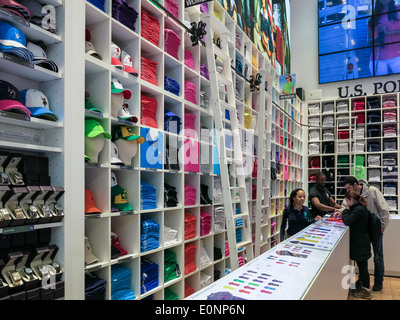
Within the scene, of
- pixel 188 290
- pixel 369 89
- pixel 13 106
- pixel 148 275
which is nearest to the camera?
pixel 13 106

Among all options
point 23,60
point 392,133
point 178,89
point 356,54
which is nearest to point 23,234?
point 23,60

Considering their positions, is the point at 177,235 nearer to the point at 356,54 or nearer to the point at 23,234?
the point at 23,234

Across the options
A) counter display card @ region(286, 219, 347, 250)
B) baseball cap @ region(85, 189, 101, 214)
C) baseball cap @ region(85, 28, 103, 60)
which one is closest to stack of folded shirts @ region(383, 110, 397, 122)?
counter display card @ region(286, 219, 347, 250)

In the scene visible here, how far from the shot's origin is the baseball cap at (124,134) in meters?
2.49

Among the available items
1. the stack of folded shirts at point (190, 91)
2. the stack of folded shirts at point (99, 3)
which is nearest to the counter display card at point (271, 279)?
the stack of folded shirts at point (190, 91)

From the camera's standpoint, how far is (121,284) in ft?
8.25

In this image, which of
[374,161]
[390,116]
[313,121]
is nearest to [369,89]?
[390,116]

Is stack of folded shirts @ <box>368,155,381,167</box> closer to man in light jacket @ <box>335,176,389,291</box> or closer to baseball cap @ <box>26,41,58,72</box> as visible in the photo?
man in light jacket @ <box>335,176,389,291</box>

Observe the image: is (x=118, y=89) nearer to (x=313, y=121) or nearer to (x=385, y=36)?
(x=313, y=121)

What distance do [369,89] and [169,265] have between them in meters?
7.55

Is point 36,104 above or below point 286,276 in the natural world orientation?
above

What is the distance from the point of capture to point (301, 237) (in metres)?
2.92

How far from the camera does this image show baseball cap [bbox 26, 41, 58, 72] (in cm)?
183
